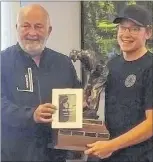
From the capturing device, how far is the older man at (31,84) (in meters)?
1.12

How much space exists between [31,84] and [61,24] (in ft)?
0.72

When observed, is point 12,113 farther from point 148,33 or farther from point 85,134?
point 148,33

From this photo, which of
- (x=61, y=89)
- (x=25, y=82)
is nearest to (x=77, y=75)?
(x=61, y=89)

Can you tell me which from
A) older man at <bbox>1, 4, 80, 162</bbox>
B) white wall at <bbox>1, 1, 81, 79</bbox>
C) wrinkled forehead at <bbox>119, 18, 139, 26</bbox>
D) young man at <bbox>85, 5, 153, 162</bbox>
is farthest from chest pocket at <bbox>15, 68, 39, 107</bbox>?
wrinkled forehead at <bbox>119, 18, 139, 26</bbox>

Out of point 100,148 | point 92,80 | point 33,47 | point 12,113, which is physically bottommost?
point 100,148

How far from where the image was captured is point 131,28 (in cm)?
110

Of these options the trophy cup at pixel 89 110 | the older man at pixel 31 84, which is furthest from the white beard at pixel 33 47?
the trophy cup at pixel 89 110

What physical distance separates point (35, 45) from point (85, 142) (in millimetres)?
353

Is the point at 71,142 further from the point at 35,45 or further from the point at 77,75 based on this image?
the point at 35,45

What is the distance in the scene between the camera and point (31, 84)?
3.67ft

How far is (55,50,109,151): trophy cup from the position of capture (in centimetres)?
111

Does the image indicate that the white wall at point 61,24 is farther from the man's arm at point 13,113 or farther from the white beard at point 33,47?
the man's arm at point 13,113

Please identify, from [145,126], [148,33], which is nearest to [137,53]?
[148,33]

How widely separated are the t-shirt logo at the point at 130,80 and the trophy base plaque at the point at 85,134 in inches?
6.0
